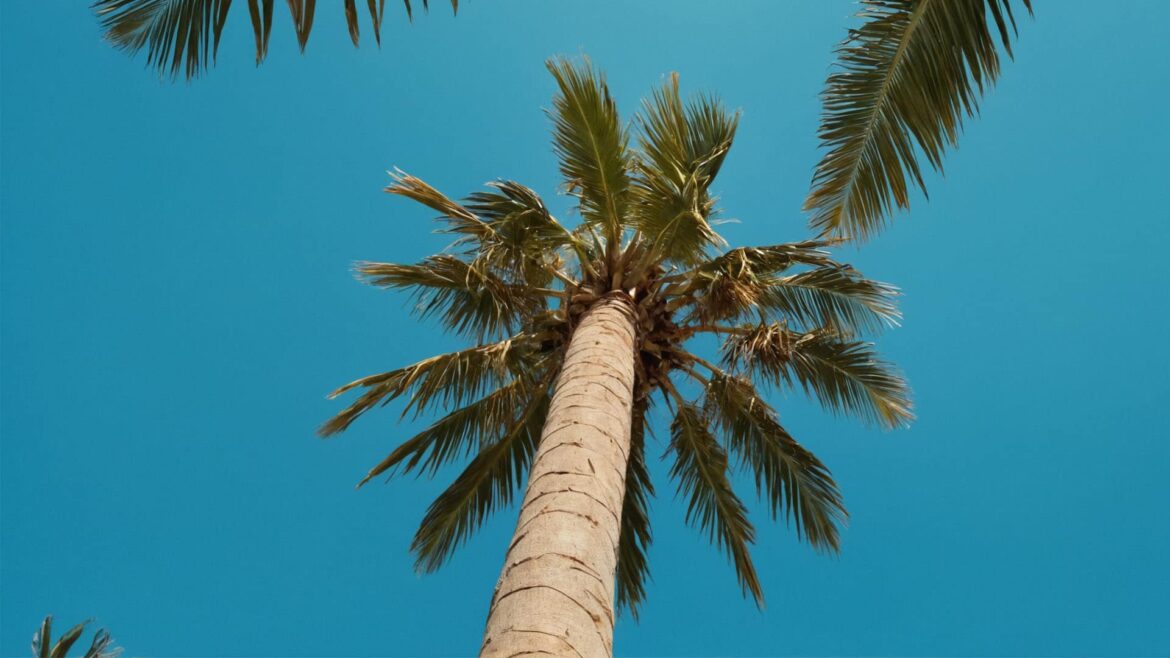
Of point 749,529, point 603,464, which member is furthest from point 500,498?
point 603,464

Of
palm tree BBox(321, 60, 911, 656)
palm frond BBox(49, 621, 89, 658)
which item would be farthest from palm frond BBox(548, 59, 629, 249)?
palm frond BBox(49, 621, 89, 658)

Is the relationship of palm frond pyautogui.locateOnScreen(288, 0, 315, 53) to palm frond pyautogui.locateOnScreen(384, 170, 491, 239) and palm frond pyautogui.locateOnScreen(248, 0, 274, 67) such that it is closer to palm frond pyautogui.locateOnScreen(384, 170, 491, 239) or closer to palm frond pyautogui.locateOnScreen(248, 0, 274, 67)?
palm frond pyautogui.locateOnScreen(248, 0, 274, 67)

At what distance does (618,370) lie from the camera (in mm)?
6871

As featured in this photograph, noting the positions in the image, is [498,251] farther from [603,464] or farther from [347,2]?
[347,2]

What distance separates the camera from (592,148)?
350 inches

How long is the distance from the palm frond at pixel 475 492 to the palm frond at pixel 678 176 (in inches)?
86.6

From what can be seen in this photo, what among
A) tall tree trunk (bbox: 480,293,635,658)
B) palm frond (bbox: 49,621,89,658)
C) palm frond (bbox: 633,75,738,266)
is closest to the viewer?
tall tree trunk (bbox: 480,293,635,658)

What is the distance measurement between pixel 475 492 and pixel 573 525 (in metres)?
4.75

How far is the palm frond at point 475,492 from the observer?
373 inches

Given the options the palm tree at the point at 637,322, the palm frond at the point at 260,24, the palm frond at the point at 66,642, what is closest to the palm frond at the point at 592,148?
the palm tree at the point at 637,322

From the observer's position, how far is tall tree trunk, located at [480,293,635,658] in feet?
13.9

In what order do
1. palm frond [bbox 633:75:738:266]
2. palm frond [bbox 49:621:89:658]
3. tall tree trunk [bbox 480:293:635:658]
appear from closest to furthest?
tall tree trunk [bbox 480:293:635:658] → palm frond [bbox 633:75:738:266] → palm frond [bbox 49:621:89:658]

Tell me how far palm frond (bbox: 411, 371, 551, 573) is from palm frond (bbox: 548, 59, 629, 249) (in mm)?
2082

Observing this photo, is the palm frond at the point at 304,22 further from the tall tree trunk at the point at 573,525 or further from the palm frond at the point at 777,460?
the palm frond at the point at 777,460
